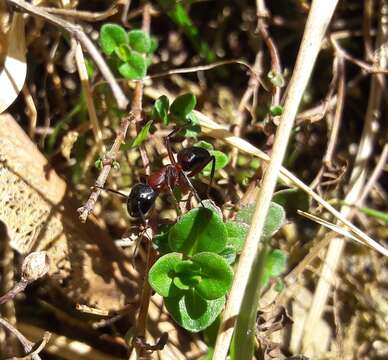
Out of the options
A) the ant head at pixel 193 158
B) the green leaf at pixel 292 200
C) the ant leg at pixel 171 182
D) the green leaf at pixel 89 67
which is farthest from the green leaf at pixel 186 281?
the green leaf at pixel 89 67

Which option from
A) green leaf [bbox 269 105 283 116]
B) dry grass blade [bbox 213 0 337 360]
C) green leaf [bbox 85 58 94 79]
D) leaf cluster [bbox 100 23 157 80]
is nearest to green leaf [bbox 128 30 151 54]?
leaf cluster [bbox 100 23 157 80]

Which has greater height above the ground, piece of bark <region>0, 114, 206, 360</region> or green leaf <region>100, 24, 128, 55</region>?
green leaf <region>100, 24, 128, 55</region>

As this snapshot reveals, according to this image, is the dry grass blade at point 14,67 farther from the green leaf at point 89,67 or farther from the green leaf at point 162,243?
the green leaf at point 162,243

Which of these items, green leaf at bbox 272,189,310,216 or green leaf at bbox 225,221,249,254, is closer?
green leaf at bbox 225,221,249,254

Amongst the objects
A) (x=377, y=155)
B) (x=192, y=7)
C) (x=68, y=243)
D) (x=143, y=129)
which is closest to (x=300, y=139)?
(x=377, y=155)

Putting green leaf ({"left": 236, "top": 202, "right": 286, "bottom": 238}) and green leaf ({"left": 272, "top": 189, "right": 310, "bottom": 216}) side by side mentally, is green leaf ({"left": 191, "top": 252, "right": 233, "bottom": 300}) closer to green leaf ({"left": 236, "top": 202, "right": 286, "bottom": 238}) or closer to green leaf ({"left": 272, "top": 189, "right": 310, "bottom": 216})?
green leaf ({"left": 236, "top": 202, "right": 286, "bottom": 238})

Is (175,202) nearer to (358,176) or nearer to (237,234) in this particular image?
(237,234)

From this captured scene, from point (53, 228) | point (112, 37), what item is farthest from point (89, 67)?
point (53, 228)
